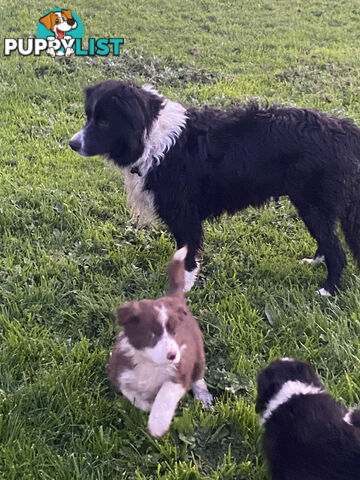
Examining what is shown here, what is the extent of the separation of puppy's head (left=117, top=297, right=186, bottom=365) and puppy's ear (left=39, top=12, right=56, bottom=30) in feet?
25.4

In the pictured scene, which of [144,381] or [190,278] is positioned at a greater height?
[144,381]

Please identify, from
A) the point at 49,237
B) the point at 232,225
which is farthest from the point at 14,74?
the point at 232,225

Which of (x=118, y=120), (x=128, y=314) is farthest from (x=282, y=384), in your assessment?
(x=118, y=120)

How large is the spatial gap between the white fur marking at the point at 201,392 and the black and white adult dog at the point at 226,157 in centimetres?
100

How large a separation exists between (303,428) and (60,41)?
25.5 feet

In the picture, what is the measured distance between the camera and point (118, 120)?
3.11m

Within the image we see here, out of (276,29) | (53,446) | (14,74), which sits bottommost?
(53,446)

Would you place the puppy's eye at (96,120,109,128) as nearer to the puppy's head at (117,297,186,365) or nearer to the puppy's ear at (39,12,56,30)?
the puppy's head at (117,297,186,365)

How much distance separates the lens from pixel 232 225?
4.16 meters

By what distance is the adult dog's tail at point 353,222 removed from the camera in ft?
10.6

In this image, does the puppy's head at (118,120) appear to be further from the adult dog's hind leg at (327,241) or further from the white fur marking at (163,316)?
the white fur marking at (163,316)

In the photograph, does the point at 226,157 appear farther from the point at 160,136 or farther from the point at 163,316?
the point at 163,316

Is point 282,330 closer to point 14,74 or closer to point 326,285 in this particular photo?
point 326,285

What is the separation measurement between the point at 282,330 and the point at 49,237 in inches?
80.7
